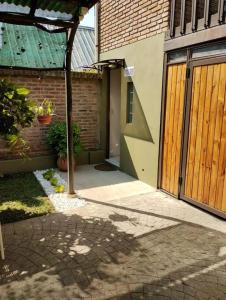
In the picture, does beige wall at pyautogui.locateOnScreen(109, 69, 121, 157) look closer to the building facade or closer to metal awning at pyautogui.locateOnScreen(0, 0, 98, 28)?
the building facade

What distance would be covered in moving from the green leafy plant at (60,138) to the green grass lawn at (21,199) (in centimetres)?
91

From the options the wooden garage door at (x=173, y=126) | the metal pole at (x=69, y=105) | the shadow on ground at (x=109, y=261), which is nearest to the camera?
the shadow on ground at (x=109, y=261)

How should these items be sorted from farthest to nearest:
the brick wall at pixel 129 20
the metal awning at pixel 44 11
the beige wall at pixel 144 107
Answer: the beige wall at pixel 144 107, the brick wall at pixel 129 20, the metal awning at pixel 44 11

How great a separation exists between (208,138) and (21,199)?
137 inches

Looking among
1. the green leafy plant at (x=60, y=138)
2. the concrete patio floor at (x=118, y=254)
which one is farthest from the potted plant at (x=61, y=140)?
the concrete patio floor at (x=118, y=254)

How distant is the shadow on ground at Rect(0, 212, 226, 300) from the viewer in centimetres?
269

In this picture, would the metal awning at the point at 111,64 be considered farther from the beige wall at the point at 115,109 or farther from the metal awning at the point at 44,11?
the metal awning at the point at 44,11

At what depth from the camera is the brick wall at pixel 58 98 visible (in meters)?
6.43

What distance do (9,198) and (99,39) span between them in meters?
5.02

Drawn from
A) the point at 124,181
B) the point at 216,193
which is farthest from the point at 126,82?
the point at 216,193

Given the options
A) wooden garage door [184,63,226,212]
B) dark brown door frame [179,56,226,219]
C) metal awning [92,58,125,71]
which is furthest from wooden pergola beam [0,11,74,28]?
metal awning [92,58,125,71]

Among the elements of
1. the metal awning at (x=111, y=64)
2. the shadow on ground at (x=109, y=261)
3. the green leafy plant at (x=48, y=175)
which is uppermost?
the metal awning at (x=111, y=64)

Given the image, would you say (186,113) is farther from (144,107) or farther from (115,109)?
(115,109)

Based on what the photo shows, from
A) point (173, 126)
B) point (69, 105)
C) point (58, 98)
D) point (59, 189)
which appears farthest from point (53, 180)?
point (173, 126)
